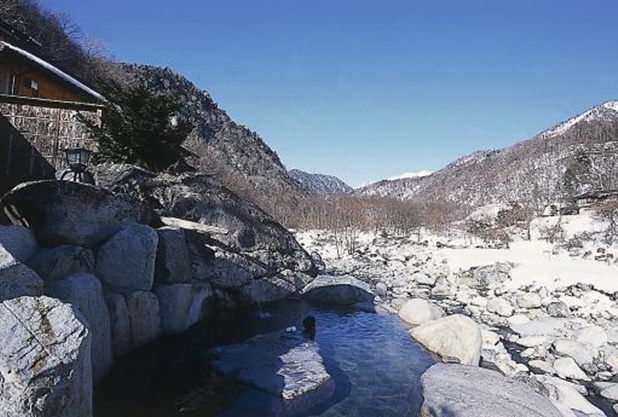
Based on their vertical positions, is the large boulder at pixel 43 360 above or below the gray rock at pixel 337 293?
above

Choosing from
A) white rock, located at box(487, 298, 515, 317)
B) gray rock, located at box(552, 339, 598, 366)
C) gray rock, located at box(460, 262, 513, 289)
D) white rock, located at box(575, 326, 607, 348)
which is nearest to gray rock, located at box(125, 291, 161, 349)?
gray rock, located at box(552, 339, 598, 366)

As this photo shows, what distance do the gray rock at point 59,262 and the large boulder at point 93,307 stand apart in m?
0.23

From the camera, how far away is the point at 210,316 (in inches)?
434

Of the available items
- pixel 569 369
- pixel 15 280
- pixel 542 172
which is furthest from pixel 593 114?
pixel 15 280

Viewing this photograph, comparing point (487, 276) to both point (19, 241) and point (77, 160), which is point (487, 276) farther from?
point (19, 241)

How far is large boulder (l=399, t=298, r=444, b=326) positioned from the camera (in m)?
12.6

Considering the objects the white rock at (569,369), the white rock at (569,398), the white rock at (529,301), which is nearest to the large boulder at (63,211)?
the white rock at (569,398)

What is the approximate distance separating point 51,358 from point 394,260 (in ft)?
87.4

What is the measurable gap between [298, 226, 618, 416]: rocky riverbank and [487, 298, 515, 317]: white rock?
3 centimetres

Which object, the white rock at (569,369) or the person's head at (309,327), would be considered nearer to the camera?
the white rock at (569,369)

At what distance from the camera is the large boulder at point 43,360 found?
11.3 ft

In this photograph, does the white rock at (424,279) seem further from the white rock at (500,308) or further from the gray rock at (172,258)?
the gray rock at (172,258)

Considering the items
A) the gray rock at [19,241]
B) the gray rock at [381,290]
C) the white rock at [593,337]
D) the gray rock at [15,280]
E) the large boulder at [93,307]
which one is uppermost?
the gray rock at [19,241]

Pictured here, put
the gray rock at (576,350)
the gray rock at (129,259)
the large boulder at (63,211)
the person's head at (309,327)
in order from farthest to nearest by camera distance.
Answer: the person's head at (309,327) < the gray rock at (576,350) < the gray rock at (129,259) < the large boulder at (63,211)
